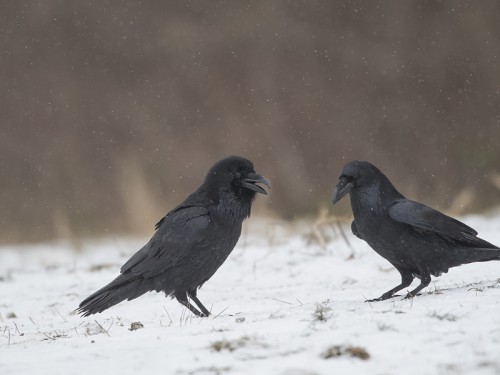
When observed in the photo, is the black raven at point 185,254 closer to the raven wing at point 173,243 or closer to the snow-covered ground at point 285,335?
the raven wing at point 173,243

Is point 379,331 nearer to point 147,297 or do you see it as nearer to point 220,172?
point 220,172

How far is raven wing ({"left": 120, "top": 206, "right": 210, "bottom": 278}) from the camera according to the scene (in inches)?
200

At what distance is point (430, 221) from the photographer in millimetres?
4797

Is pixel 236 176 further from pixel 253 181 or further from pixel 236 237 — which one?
pixel 236 237

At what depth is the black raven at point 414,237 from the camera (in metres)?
4.82

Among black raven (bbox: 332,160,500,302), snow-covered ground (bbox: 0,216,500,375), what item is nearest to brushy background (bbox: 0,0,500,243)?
snow-covered ground (bbox: 0,216,500,375)

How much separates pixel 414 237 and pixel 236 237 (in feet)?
4.30

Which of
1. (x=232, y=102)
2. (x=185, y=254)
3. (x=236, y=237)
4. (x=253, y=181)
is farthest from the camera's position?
(x=232, y=102)

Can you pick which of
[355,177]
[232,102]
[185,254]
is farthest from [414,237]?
[232,102]

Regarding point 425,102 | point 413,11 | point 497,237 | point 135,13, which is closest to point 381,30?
point 413,11

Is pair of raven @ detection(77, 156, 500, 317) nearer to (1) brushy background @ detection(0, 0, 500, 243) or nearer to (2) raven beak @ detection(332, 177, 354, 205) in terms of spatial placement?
(2) raven beak @ detection(332, 177, 354, 205)

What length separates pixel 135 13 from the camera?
1485 centimetres

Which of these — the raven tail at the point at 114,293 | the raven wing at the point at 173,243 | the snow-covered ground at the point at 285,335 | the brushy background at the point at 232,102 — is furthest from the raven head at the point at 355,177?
the brushy background at the point at 232,102

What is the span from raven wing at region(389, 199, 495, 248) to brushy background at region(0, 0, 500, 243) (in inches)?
226
